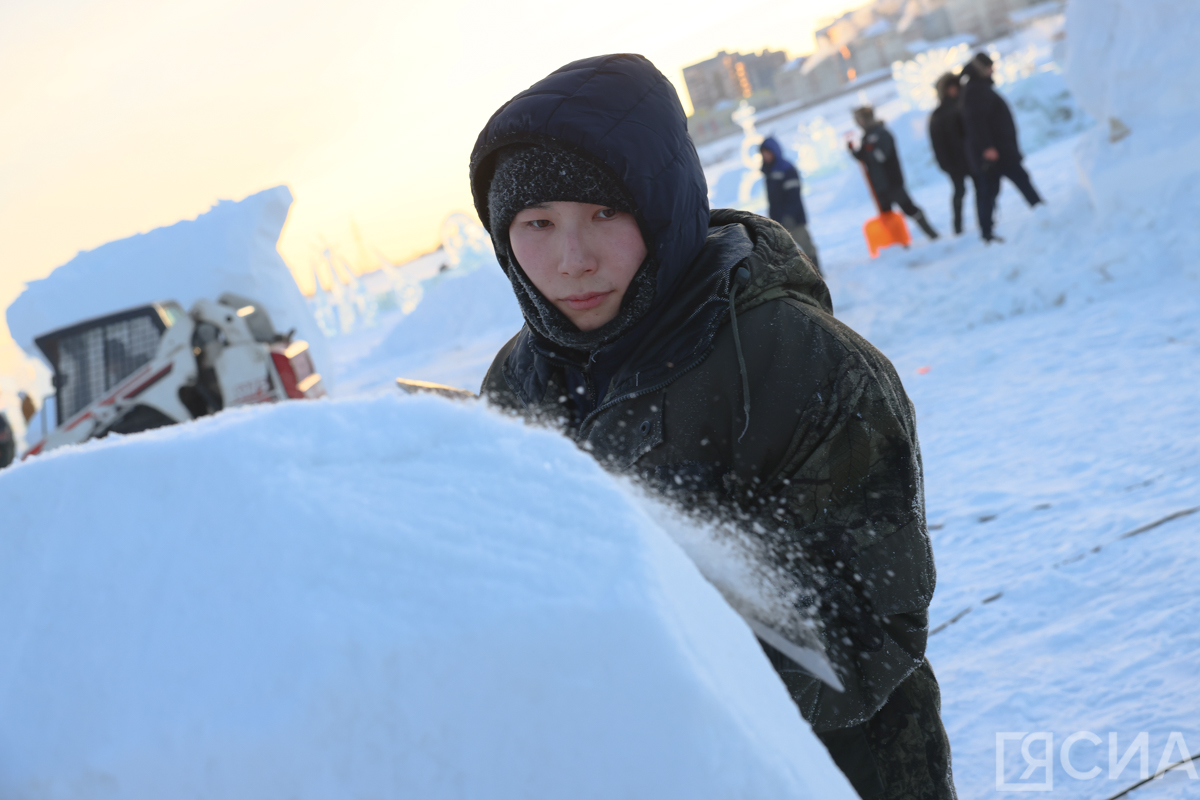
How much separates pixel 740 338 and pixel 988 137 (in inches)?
330

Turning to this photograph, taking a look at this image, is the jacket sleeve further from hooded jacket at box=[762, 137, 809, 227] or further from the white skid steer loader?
hooded jacket at box=[762, 137, 809, 227]

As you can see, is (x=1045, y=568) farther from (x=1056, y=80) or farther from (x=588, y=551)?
(x=1056, y=80)

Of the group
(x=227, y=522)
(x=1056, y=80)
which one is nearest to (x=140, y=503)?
(x=227, y=522)

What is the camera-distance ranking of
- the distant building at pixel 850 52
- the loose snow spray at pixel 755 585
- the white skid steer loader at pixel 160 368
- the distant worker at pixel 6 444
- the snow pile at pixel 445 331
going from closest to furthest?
the loose snow spray at pixel 755 585, the white skid steer loader at pixel 160 368, the distant worker at pixel 6 444, the snow pile at pixel 445 331, the distant building at pixel 850 52

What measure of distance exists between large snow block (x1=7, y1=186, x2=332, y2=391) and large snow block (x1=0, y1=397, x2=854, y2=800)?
13.8 meters

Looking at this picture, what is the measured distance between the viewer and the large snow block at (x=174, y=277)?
13570 millimetres

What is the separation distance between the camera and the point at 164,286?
13.9m

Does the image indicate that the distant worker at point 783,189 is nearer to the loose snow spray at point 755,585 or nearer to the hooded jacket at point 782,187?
the hooded jacket at point 782,187

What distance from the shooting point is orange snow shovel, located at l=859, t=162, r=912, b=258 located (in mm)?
10023

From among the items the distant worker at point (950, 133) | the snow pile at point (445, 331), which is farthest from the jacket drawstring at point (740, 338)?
the snow pile at point (445, 331)

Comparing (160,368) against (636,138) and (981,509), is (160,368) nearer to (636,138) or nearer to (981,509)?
(981,509)

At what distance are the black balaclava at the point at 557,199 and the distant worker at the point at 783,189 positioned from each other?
8174 mm

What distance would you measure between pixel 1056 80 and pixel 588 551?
21.7 m

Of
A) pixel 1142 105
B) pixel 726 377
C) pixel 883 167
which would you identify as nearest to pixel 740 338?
pixel 726 377
